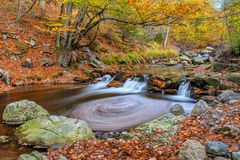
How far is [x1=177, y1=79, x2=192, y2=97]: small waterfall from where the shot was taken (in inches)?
455

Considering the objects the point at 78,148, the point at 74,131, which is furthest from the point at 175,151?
the point at 74,131

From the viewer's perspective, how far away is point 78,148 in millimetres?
5758

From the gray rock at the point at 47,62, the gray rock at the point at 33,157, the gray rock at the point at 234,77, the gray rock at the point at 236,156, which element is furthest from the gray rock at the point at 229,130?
the gray rock at the point at 47,62

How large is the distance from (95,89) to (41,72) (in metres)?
3.21

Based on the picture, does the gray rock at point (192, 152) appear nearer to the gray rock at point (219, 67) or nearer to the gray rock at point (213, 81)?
the gray rock at point (213, 81)

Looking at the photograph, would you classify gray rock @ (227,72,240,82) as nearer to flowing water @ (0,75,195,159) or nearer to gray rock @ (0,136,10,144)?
flowing water @ (0,75,195,159)

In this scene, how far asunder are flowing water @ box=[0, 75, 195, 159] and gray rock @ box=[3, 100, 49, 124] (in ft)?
1.22

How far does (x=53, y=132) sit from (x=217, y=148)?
3.70 m

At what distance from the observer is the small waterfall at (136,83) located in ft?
43.2

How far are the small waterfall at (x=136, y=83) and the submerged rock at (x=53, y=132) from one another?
675cm

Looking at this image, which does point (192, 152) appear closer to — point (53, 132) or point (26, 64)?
point (53, 132)

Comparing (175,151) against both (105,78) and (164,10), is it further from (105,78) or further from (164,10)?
(105,78)

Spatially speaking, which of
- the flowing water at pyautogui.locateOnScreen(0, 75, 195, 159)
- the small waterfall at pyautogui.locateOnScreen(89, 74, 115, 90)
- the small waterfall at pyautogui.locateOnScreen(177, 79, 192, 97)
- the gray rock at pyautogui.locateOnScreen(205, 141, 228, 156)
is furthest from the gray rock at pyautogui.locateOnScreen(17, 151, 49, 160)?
the small waterfall at pyautogui.locateOnScreen(89, 74, 115, 90)

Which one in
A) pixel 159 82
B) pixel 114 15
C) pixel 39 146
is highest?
pixel 114 15
